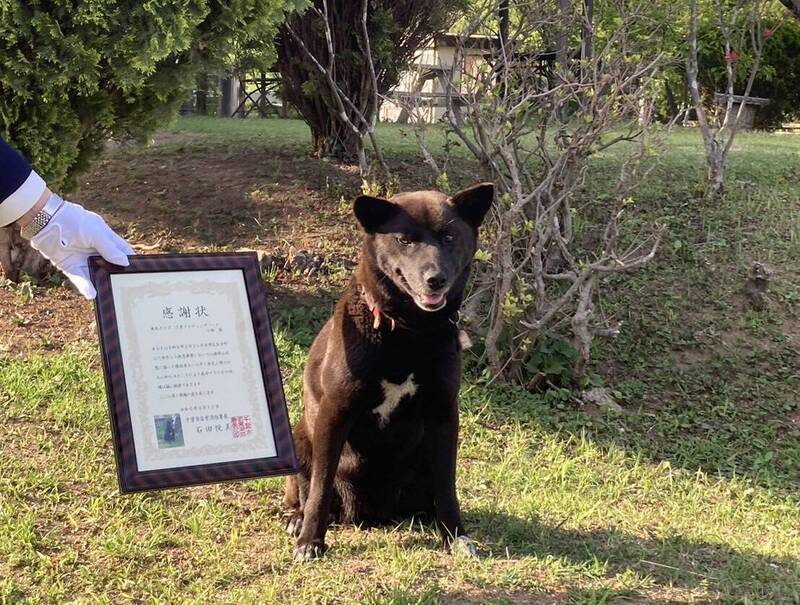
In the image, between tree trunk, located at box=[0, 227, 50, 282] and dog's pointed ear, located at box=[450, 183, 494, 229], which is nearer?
dog's pointed ear, located at box=[450, 183, 494, 229]

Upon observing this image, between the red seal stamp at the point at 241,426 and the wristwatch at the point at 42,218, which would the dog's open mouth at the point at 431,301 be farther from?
the wristwatch at the point at 42,218

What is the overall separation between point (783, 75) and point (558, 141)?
49.1 feet

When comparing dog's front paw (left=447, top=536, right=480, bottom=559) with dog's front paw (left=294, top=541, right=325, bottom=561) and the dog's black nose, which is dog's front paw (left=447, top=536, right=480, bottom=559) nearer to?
dog's front paw (left=294, top=541, right=325, bottom=561)

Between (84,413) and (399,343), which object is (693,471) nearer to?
(399,343)

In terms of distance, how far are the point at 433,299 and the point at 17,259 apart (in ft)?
13.1

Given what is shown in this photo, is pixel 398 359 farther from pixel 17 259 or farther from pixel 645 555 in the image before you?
pixel 17 259

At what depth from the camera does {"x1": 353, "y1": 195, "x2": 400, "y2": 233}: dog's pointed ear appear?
3663mm

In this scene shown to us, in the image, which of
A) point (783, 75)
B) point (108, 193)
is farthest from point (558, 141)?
point (783, 75)

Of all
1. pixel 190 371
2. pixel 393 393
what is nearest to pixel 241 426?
pixel 190 371

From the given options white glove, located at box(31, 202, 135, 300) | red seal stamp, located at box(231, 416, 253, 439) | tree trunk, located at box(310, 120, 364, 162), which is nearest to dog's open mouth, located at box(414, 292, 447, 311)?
red seal stamp, located at box(231, 416, 253, 439)

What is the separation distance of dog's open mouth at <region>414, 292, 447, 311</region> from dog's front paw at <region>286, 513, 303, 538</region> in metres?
1.16

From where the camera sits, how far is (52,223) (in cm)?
303

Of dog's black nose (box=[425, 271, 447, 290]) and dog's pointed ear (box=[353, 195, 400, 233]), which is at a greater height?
dog's pointed ear (box=[353, 195, 400, 233])

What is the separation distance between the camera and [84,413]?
5000mm
